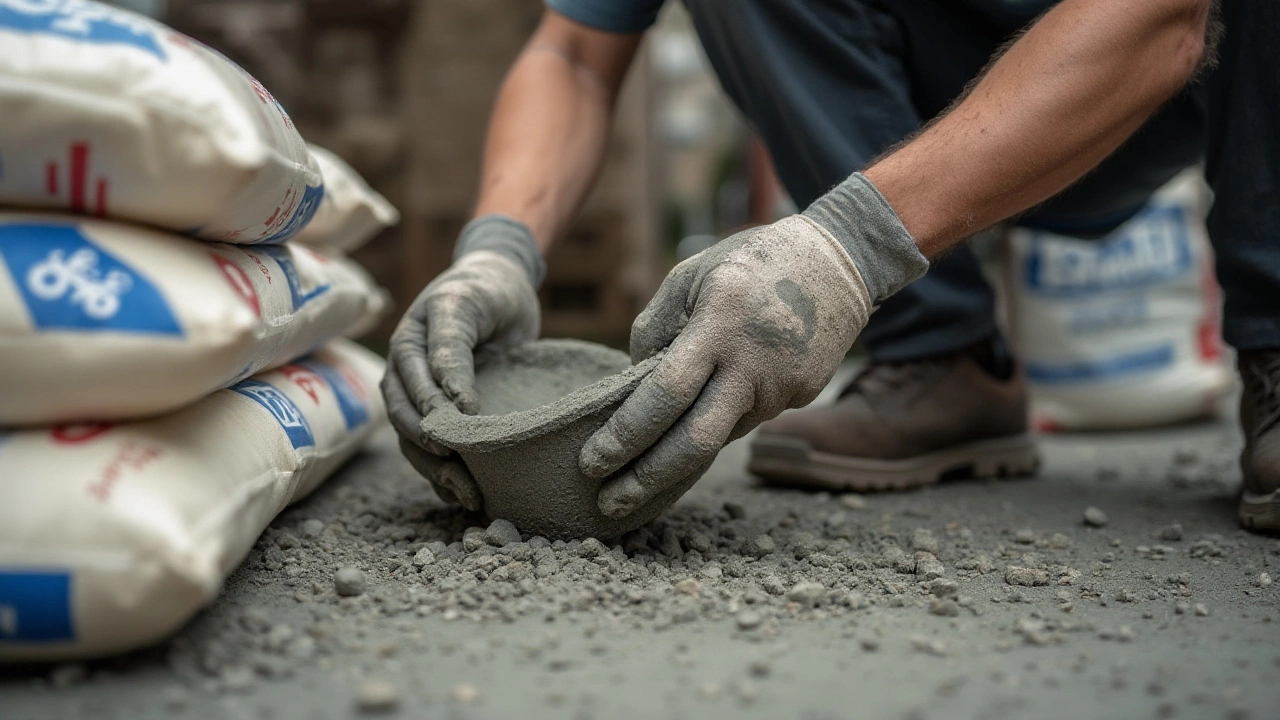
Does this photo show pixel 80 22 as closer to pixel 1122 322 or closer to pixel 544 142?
pixel 544 142

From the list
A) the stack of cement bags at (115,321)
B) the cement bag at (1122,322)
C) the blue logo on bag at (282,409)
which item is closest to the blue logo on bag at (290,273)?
the blue logo on bag at (282,409)

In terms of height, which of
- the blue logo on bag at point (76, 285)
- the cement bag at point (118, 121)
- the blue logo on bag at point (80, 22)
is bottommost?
the blue logo on bag at point (76, 285)

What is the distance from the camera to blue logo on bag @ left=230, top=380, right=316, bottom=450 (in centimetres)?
120

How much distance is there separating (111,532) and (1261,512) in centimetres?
140

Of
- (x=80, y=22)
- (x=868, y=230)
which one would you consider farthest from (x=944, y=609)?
(x=80, y=22)

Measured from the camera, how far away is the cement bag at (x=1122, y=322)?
7.79ft

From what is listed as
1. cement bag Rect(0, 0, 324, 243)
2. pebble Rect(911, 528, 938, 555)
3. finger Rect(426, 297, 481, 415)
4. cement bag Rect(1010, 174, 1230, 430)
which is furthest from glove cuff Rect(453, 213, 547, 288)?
cement bag Rect(1010, 174, 1230, 430)

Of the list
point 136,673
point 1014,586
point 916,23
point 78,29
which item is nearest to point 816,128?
point 916,23

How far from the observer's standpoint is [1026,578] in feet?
3.66

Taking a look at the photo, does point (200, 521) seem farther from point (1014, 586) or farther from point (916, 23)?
point (916, 23)

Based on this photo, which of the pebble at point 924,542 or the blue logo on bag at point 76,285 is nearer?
the blue logo on bag at point 76,285

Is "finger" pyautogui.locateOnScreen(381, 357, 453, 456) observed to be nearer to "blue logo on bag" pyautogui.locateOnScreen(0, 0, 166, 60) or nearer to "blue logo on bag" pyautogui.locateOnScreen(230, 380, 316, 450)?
"blue logo on bag" pyautogui.locateOnScreen(230, 380, 316, 450)

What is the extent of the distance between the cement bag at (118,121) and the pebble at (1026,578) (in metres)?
0.95

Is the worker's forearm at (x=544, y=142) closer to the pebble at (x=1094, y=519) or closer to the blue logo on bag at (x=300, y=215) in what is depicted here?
the blue logo on bag at (x=300, y=215)
